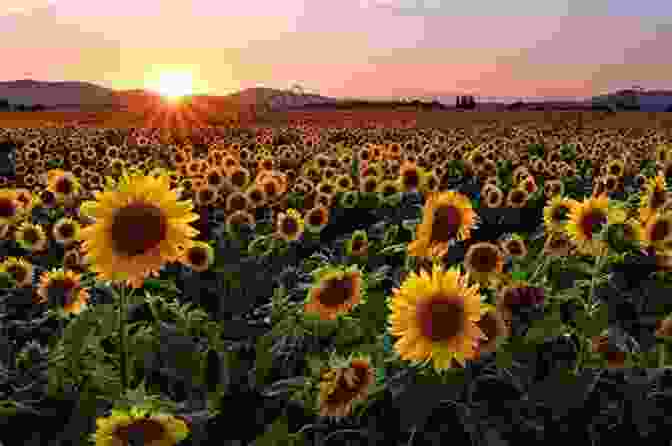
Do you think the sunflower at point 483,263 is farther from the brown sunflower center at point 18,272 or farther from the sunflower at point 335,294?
the brown sunflower center at point 18,272

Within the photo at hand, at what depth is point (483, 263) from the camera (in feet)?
13.9

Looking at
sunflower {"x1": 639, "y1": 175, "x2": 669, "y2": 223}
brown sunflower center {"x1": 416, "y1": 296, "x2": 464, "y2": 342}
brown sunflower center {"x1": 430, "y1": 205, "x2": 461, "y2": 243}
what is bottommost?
brown sunflower center {"x1": 416, "y1": 296, "x2": 464, "y2": 342}

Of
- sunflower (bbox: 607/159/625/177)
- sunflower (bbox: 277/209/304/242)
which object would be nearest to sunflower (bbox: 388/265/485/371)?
sunflower (bbox: 277/209/304/242)

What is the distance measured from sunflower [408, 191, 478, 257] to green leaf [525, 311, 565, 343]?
0.60 metres

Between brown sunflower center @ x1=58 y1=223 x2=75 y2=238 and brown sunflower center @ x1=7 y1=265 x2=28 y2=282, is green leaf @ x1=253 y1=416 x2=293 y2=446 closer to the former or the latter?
brown sunflower center @ x1=7 y1=265 x2=28 y2=282

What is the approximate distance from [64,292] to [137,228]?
2.42 m

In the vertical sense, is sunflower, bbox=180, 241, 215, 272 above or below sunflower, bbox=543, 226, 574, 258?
below

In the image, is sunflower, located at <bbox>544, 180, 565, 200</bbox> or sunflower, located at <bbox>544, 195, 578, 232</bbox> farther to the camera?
sunflower, located at <bbox>544, 180, 565, 200</bbox>

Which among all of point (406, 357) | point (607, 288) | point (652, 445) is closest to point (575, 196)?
point (607, 288)

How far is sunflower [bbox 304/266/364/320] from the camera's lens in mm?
4090

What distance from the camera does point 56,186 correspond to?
8875 millimetres

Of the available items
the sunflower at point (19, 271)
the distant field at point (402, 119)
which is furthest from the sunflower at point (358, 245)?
the distant field at point (402, 119)

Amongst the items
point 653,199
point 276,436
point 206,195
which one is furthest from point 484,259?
point 206,195

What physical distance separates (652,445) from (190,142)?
1829cm
